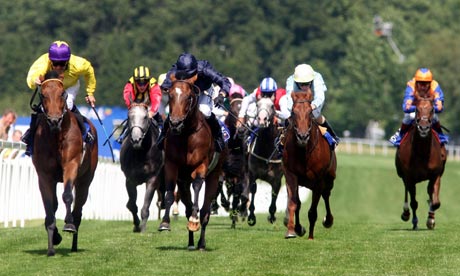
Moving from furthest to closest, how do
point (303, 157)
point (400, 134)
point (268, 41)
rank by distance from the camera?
1. point (268, 41)
2. point (400, 134)
3. point (303, 157)

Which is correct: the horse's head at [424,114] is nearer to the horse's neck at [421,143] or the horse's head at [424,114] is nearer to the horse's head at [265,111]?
the horse's neck at [421,143]

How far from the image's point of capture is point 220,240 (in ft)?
58.0

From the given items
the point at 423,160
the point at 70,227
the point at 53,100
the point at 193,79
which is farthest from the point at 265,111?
the point at 70,227

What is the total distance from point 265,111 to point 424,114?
8.93 ft

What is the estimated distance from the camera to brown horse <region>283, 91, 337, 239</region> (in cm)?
1698

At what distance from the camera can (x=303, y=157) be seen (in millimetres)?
17578

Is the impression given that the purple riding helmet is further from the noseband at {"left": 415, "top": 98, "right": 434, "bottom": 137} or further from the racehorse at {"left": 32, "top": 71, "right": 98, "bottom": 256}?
the noseband at {"left": 415, "top": 98, "right": 434, "bottom": 137}

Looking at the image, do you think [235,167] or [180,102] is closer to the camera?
[180,102]

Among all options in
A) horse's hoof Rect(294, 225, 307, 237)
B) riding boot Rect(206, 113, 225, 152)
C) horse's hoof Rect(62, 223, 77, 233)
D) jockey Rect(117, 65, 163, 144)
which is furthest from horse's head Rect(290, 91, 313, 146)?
jockey Rect(117, 65, 163, 144)

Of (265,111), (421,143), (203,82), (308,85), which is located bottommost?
(421,143)

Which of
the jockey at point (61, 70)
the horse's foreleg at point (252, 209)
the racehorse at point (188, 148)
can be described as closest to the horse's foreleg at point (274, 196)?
the horse's foreleg at point (252, 209)

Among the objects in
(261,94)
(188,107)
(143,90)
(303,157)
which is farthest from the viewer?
(261,94)

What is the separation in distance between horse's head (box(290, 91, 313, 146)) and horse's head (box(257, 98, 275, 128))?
14.5ft

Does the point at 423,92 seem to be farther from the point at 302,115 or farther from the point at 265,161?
the point at 302,115
